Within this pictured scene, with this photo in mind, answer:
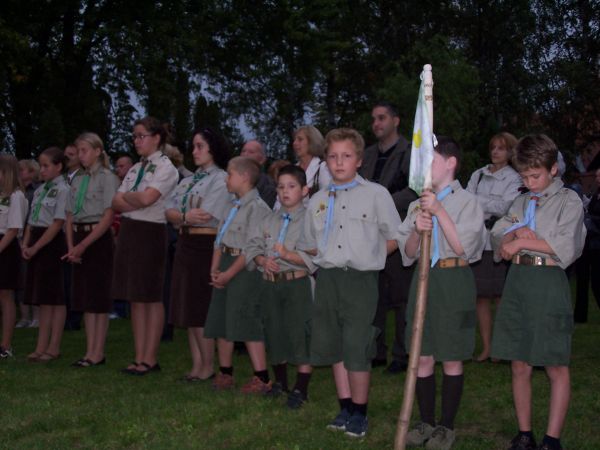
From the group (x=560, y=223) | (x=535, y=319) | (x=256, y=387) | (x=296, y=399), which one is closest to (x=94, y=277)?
(x=256, y=387)

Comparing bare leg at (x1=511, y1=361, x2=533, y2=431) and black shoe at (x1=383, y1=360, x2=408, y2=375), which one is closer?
bare leg at (x1=511, y1=361, x2=533, y2=431)

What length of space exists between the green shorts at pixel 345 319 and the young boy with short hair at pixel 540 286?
35.8 inches

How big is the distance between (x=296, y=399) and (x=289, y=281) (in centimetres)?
89

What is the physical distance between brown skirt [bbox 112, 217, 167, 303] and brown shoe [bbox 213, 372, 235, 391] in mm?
1139

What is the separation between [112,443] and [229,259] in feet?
7.06

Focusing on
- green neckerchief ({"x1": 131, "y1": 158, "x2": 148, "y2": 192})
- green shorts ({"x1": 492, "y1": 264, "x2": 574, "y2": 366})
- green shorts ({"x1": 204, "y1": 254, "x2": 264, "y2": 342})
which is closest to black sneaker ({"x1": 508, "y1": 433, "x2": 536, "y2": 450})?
green shorts ({"x1": 492, "y1": 264, "x2": 574, "y2": 366})

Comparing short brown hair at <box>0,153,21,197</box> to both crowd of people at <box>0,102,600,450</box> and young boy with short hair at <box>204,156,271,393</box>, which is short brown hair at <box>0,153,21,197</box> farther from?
young boy with short hair at <box>204,156,271,393</box>

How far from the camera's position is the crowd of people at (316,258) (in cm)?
539

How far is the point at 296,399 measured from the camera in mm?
6816

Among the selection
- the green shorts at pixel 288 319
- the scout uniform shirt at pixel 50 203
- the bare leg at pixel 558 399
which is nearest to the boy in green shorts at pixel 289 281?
the green shorts at pixel 288 319

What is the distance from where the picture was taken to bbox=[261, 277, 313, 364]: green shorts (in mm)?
6855

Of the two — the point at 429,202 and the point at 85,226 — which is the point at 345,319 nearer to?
the point at 429,202

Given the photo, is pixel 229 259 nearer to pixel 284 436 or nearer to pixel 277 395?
pixel 277 395

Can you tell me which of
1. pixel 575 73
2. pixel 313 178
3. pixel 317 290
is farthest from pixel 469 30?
pixel 317 290
